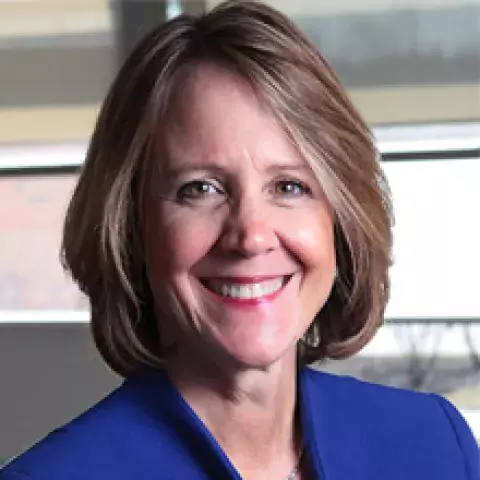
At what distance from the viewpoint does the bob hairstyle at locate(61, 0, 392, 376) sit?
934 mm

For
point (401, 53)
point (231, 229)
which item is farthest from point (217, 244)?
point (401, 53)

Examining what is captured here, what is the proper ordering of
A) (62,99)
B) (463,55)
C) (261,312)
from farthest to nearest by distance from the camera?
(62,99), (463,55), (261,312)

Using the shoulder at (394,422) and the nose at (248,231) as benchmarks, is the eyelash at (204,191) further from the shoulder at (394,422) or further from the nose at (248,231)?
the shoulder at (394,422)

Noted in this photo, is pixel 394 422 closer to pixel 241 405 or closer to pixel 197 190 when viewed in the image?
pixel 241 405

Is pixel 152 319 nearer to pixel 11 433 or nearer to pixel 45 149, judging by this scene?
pixel 45 149

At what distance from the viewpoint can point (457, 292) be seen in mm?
1956

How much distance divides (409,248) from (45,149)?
42.0 inches

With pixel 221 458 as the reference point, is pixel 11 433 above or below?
below

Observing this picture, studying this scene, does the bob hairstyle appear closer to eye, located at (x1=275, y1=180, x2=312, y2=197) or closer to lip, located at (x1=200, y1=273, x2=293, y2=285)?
eye, located at (x1=275, y1=180, x2=312, y2=197)

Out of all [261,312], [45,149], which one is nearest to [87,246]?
[261,312]

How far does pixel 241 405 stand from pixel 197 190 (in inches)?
12.5

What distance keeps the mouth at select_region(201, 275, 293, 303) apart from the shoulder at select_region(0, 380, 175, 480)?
20cm

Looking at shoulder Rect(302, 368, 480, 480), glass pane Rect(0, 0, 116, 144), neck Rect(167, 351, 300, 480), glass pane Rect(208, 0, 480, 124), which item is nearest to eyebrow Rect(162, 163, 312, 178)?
neck Rect(167, 351, 300, 480)

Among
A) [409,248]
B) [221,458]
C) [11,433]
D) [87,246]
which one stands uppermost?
[87,246]
